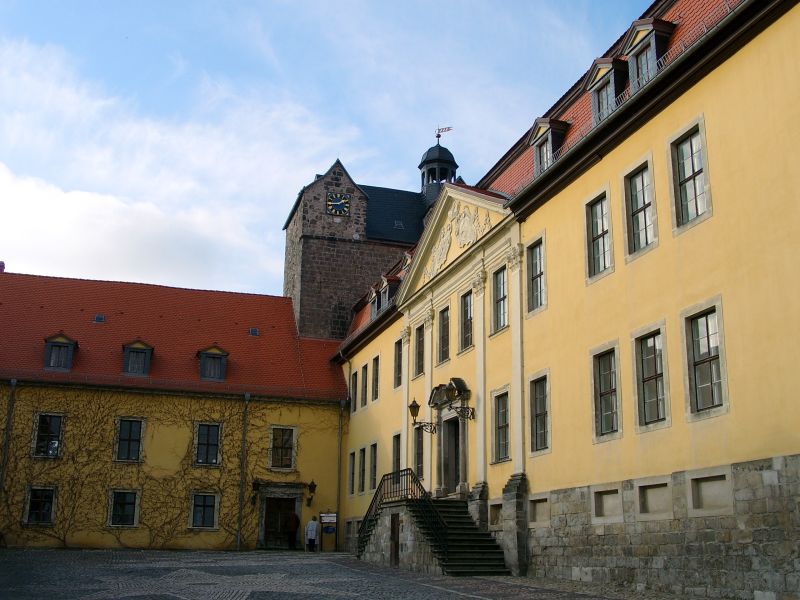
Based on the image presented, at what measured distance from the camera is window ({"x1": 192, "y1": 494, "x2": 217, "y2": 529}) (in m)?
33.4

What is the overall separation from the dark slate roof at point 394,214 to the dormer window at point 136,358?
35.9ft

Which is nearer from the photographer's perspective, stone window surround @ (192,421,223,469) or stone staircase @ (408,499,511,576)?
stone staircase @ (408,499,511,576)

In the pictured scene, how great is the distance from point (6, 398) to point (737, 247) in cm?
2613

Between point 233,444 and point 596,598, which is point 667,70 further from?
point 233,444

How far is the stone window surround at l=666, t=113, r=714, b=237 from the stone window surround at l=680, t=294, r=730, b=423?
4.44 feet

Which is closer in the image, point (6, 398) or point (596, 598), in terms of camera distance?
point (596, 598)

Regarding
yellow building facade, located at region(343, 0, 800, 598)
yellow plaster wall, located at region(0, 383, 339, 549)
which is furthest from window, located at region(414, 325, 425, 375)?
yellow plaster wall, located at region(0, 383, 339, 549)

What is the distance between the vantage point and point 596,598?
1420 centimetres

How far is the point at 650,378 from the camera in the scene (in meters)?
16.1

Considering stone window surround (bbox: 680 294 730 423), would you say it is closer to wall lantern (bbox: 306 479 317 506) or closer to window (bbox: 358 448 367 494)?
window (bbox: 358 448 367 494)

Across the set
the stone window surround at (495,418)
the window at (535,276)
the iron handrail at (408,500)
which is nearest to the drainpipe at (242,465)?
the iron handrail at (408,500)

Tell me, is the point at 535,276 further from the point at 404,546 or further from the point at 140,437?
the point at 140,437

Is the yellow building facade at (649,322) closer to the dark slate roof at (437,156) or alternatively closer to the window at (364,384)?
the window at (364,384)

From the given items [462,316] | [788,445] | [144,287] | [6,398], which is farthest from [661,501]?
[144,287]
